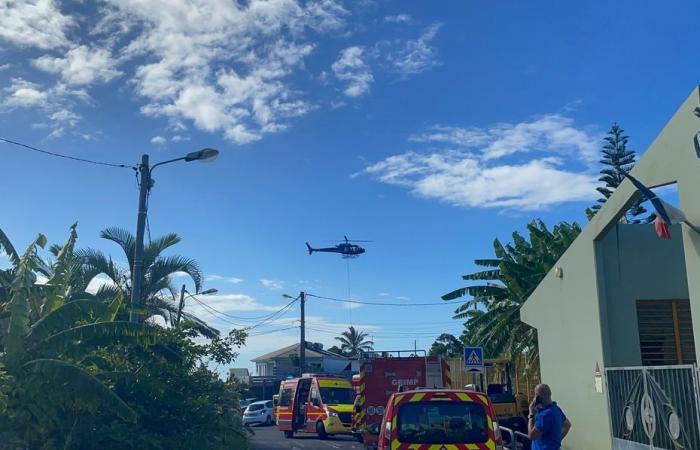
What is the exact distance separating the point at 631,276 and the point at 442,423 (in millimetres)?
7333

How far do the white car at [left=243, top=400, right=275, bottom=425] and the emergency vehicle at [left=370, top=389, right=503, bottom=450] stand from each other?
106 ft

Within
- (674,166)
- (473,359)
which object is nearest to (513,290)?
(473,359)

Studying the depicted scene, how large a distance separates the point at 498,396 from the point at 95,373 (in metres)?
13.8

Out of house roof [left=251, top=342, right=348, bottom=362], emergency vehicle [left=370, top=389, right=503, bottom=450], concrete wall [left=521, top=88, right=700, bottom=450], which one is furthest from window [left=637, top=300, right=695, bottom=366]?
house roof [left=251, top=342, right=348, bottom=362]

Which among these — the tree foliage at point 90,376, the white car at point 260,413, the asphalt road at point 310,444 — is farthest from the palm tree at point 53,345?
the white car at point 260,413

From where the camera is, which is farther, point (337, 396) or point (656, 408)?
point (337, 396)

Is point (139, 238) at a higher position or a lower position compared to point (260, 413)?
higher

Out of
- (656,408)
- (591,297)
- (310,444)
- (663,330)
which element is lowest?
(310,444)

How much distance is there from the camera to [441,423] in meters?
9.27

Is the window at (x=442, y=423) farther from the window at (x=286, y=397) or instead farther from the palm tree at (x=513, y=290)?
the window at (x=286, y=397)

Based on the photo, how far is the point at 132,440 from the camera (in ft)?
38.8

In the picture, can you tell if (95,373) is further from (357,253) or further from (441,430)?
(357,253)

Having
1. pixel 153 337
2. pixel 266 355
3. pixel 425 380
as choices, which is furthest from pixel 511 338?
pixel 266 355

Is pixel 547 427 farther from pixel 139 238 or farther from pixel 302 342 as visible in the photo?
pixel 302 342
